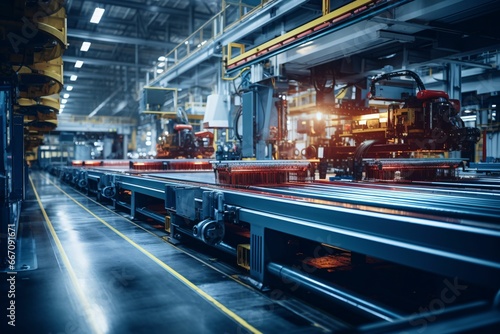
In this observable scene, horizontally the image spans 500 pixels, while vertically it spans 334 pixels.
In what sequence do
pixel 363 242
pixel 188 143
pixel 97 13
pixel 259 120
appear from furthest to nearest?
pixel 97 13 < pixel 188 143 < pixel 259 120 < pixel 363 242

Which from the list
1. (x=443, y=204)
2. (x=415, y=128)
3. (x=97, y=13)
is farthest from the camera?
(x=97, y=13)

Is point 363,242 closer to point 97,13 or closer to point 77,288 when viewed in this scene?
point 77,288

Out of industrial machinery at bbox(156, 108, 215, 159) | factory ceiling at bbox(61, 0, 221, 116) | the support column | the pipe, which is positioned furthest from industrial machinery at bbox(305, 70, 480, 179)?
factory ceiling at bbox(61, 0, 221, 116)

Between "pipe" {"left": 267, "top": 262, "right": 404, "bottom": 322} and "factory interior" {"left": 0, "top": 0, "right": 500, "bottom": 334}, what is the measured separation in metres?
0.02

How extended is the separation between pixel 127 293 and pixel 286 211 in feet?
5.15

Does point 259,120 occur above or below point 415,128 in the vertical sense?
above

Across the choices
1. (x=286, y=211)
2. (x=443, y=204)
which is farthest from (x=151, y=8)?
(x=443, y=204)

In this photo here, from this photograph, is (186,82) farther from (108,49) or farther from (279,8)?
(279,8)

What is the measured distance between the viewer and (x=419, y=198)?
3145 millimetres

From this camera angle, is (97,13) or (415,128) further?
(97,13)

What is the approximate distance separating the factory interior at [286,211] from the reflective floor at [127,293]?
2 centimetres

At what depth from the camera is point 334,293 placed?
2.78 metres

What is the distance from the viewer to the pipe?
2.44 meters

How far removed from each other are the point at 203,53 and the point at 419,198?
11387mm
